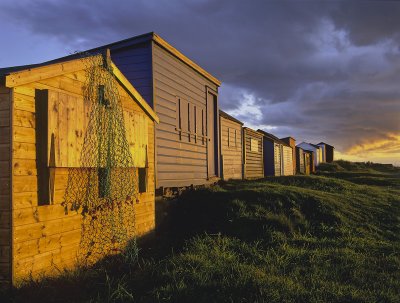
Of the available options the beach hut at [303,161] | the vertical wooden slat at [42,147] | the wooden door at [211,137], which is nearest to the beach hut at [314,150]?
the beach hut at [303,161]

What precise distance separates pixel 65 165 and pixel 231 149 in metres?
12.9

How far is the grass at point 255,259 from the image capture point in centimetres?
486

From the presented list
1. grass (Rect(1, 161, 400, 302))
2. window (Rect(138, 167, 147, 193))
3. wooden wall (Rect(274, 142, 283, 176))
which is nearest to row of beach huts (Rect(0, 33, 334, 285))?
window (Rect(138, 167, 147, 193))

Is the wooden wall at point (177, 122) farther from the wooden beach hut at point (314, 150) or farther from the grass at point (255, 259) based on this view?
the wooden beach hut at point (314, 150)

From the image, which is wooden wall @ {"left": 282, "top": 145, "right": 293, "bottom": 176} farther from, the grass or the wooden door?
the grass

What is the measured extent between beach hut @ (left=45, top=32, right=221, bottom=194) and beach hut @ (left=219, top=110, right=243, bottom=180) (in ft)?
7.03

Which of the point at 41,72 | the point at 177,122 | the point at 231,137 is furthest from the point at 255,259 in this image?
the point at 231,137

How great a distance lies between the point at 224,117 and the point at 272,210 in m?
7.27

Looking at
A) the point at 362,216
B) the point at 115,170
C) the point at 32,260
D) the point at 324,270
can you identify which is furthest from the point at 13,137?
the point at 362,216

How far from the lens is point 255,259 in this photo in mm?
6508

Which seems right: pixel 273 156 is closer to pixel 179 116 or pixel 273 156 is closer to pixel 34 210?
pixel 179 116

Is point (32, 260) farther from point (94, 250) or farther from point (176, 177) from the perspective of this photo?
point (176, 177)

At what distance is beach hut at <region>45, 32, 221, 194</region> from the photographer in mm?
10125

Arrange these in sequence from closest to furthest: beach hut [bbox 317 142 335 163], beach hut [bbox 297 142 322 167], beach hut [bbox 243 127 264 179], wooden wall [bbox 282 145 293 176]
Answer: beach hut [bbox 243 127 264 179], wooden wall [bbox 282 145 293 176], beach hut [bbox 297 142 322 167], beach hut [bbox 317 142 335 163]
